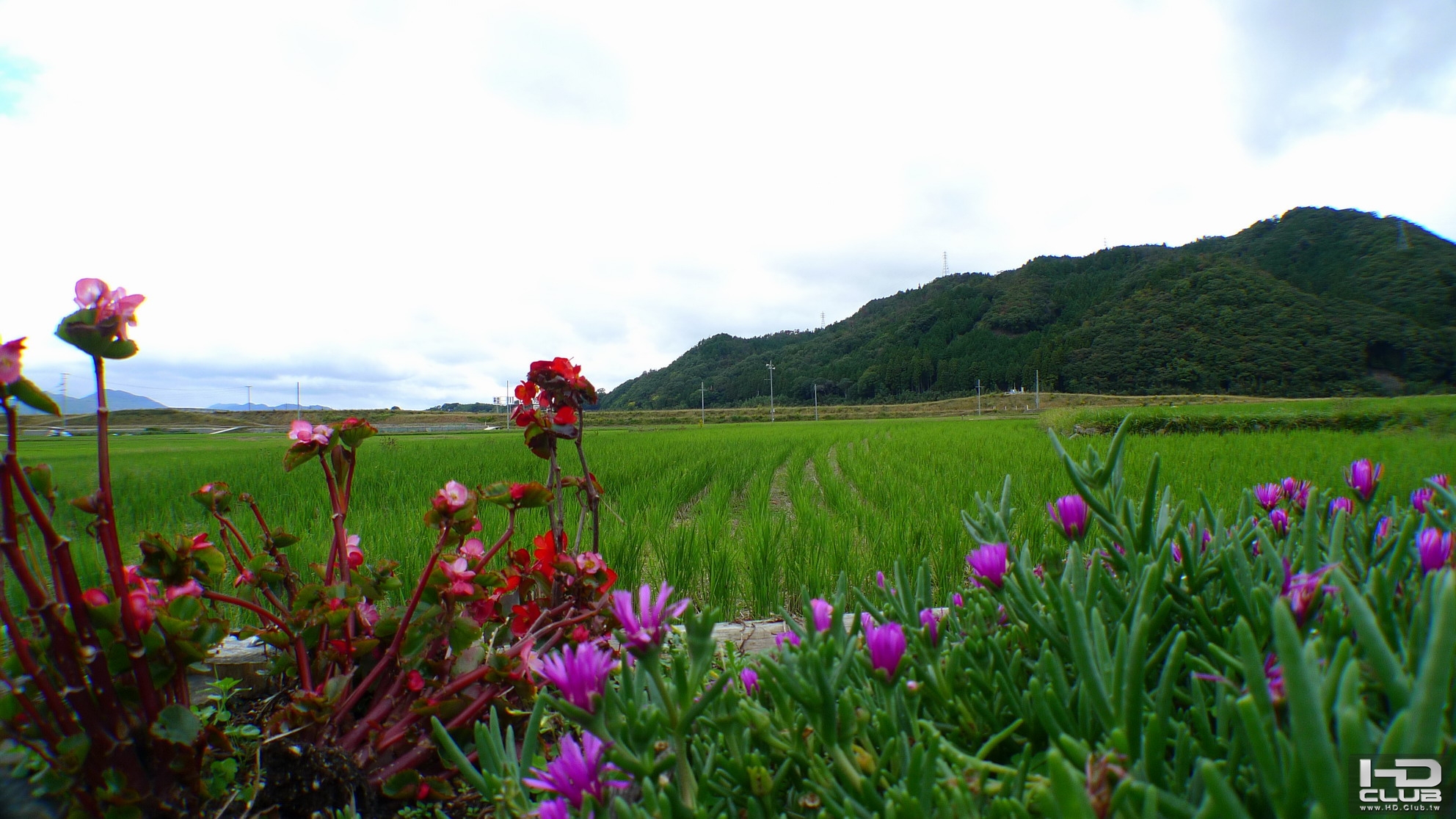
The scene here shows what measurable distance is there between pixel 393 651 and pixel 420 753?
0.17m

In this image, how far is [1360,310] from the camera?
144ft

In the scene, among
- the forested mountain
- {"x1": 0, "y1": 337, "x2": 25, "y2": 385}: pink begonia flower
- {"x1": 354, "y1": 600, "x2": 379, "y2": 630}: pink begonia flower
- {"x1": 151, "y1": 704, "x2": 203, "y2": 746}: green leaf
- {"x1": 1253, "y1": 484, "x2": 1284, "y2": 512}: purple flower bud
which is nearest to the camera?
{"x1": 0, "y1": 337, "x2": 25, "y2": 385}: pink begonia flower

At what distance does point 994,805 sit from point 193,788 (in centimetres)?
104

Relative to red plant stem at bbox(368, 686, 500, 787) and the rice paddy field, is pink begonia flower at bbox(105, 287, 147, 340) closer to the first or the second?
the rice paddy field

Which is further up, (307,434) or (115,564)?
(307,434)

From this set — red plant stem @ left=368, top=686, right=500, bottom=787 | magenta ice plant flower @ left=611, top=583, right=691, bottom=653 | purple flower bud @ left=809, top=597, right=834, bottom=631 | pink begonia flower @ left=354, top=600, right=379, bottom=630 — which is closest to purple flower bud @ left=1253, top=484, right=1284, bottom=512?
purple flower bud @ left=809, top=597, right=834, bottom=631

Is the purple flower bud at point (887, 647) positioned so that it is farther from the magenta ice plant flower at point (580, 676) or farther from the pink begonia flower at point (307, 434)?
the pink begonia flower at point (307, 434)

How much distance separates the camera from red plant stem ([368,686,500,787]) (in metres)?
0.90

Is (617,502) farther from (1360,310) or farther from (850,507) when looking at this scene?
(1360,310)

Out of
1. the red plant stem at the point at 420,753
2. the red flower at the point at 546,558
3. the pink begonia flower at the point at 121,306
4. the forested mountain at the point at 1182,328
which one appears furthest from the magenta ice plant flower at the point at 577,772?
the forested mountain at the point at 1182,328

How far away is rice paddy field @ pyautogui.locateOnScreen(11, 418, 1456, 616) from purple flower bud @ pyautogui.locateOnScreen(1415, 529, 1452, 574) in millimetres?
558

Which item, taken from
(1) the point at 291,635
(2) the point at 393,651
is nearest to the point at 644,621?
(2) the point at 393,651

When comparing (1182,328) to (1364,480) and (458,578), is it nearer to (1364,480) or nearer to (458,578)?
(1364,480)

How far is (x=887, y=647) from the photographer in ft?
2.10
